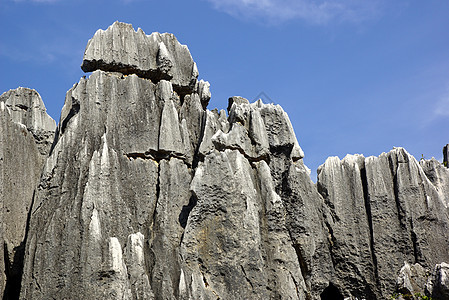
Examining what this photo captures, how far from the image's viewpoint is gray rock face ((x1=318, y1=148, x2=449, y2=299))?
2983cm

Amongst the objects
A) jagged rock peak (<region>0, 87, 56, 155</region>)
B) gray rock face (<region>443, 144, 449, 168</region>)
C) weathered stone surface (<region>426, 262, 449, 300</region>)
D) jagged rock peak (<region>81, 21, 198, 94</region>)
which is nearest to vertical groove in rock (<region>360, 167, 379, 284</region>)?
weathered stone surface (<region>426, 262, 449, 300</region>)

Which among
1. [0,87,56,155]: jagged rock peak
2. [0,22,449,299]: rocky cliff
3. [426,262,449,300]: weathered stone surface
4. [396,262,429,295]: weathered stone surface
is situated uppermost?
[0,87,56,155]: jagged rock peak

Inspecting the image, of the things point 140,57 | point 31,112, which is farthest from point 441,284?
point 31,112

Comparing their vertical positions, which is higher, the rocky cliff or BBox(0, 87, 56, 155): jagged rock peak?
BBox(0, 87, 56, 155): jagged rock peak

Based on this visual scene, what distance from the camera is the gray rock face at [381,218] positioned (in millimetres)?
29828

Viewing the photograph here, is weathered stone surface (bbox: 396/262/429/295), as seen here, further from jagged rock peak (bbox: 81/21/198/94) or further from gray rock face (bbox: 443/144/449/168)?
gray rock face (bbox: 443/144/449/168)

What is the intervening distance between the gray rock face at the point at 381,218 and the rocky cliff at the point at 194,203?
48mm

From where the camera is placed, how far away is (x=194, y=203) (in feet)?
83.6

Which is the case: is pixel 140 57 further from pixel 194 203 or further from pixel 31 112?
pixel 31 112

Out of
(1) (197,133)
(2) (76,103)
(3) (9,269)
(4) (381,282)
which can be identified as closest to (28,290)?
(3) (9,269)

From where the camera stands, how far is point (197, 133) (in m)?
29.2

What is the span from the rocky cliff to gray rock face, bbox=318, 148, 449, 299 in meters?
0.05

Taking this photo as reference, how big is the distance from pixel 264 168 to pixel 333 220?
473cm

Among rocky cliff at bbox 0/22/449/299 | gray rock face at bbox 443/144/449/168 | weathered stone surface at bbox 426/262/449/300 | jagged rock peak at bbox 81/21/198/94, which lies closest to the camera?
rocky cliff at bbox 0/22/449/299
